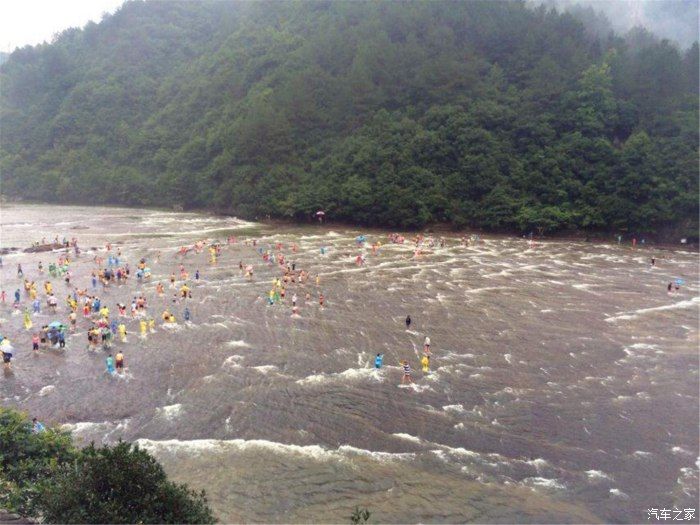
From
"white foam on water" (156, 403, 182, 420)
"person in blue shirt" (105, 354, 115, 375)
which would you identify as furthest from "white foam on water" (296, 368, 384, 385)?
"person in blue shirt" (105, 354, 115, 375)

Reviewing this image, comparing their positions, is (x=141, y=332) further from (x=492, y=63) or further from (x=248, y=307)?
(x=492, y=63)

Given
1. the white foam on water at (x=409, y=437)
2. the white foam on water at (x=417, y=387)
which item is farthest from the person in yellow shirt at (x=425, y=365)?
the white foam on water at (x=409, y=437)

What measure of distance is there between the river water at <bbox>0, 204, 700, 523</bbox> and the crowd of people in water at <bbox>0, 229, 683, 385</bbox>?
575 millimetres

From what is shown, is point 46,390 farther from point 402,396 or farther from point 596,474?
point 596,474

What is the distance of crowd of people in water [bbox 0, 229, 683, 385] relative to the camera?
2625 centimetres

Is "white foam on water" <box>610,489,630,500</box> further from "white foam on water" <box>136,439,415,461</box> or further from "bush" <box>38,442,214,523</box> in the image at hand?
"bush" <box>38,442,214,523</box>

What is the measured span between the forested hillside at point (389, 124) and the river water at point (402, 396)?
29.6m

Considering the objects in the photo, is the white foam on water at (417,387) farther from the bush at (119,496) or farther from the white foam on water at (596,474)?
the bush at (119,496)

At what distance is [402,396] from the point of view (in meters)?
21.0

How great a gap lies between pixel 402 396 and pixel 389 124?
2584 inches

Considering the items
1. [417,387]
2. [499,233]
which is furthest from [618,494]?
[499,233]

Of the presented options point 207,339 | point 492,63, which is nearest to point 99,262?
point 207,339

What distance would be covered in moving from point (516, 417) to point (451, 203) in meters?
53.6

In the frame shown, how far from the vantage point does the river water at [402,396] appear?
49.6 feet
